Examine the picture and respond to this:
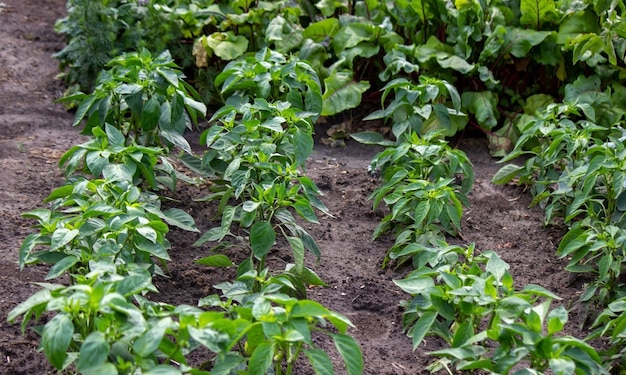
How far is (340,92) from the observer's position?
573 centimetres

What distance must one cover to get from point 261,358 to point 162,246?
2.65 ft

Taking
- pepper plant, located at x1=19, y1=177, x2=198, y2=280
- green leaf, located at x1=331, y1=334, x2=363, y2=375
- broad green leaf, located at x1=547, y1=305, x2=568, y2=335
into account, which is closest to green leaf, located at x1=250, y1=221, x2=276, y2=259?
pepper plant, located at x1=19, y1=177, x2=198, y2=280

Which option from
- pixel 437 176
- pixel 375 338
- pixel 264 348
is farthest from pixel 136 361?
pixel 437 176

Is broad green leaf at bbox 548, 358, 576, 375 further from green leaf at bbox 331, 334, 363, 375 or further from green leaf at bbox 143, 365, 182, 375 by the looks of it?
green leaf at bbox 143, 365, 182, 375

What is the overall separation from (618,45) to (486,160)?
1.07 meters

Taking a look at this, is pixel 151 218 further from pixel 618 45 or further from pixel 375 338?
pixel 618 45

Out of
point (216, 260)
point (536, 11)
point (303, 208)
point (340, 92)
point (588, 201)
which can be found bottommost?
point (340, 92)

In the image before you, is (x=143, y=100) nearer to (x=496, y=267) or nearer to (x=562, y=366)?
(x=496, y=267)

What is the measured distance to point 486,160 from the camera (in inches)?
221

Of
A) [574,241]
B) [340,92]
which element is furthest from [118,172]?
[340,92]

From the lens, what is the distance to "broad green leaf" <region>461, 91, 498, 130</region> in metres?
5.64

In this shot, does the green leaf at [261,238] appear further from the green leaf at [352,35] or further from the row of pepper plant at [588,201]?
the green leaf at [352,35]

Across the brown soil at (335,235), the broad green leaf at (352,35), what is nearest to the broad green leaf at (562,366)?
the brown soil at (335,235)

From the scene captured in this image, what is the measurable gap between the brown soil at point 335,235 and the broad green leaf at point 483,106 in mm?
208
